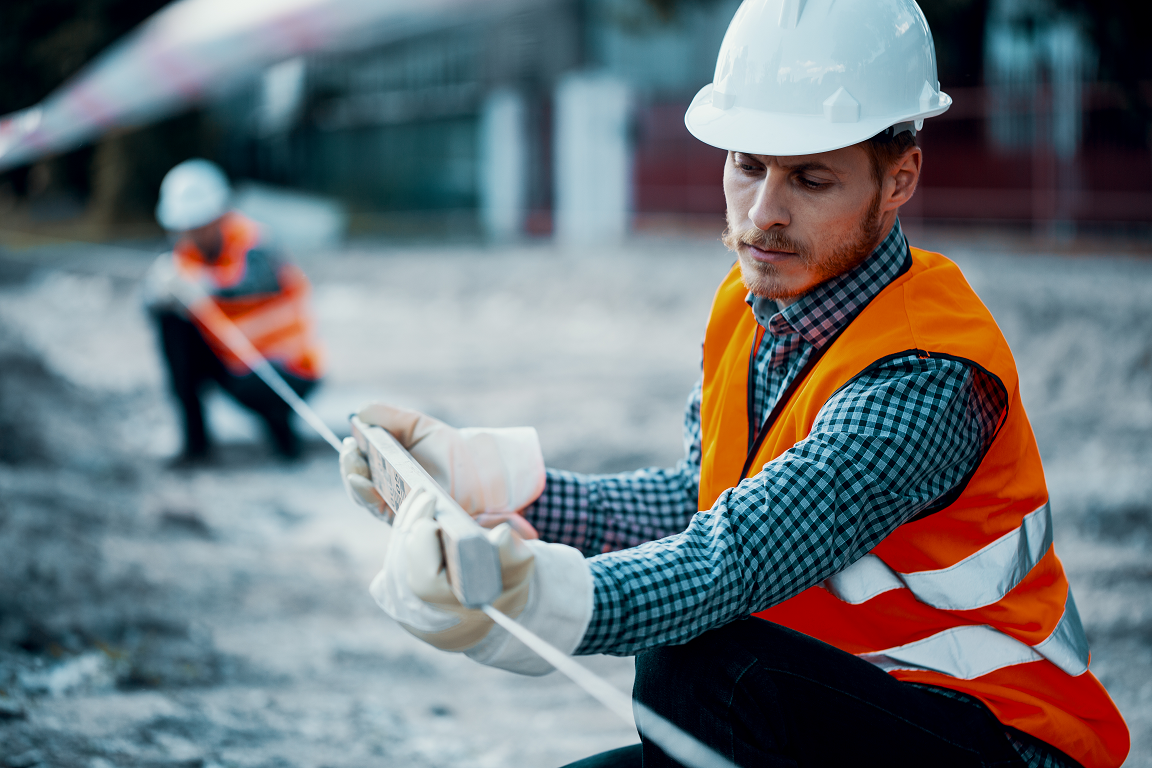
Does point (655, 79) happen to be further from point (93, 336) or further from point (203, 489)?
point (203, 489)

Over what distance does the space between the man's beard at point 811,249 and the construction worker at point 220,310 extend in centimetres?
502

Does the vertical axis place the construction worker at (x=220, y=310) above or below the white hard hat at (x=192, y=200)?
below

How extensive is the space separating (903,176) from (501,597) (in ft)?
3.42

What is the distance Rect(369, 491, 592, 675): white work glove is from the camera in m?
1.38

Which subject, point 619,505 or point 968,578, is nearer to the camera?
point 968,578

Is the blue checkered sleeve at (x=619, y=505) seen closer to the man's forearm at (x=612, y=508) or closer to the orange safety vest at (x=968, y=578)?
the man's forearm at (x=612, y=508)

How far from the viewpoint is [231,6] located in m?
7.81

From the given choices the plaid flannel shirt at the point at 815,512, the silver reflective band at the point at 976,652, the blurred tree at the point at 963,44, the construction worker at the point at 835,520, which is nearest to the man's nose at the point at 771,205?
the construction worker at the point at 835,520

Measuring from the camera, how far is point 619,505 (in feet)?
7.20

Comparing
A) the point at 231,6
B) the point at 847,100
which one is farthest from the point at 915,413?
the point at 231,6

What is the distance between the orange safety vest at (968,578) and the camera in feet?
5.47

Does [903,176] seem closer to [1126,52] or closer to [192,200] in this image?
[192,200]

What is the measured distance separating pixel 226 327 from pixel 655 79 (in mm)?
12090

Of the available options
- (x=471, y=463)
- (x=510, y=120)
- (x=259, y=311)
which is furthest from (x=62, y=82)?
(x=471, y=463)
